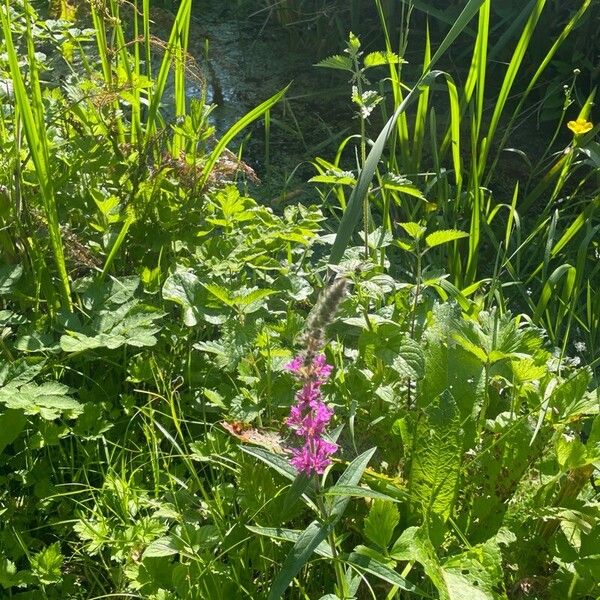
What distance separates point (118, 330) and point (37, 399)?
0.19 meters

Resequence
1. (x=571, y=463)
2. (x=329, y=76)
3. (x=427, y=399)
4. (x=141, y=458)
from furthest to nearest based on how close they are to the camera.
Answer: (x=329, y=76), (x=141, y=458), (x=427, y=399), (x=571, y=463)

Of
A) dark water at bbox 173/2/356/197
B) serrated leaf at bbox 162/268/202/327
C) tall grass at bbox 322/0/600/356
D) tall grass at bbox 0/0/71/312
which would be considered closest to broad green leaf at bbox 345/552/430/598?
tall grass at bbox 322/0/600/356

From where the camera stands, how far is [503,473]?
1354 millimetres

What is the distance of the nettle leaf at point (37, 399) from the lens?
1347mm

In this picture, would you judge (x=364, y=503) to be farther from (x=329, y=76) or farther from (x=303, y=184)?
(x=329, y=76)

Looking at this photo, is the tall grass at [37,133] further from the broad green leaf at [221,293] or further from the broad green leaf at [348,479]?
the broad green leaf at [348,479]

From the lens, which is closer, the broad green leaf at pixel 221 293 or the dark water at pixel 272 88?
the broad green leaf at pixel 221 293

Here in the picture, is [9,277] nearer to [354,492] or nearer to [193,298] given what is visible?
[193,298]

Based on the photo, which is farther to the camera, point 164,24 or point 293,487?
point 164,24

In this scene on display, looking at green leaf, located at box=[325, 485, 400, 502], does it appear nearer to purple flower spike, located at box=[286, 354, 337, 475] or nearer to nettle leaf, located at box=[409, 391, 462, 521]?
purple flower spike, located at box=[286, 354, 337, 475]

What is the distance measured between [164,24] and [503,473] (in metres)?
2.15

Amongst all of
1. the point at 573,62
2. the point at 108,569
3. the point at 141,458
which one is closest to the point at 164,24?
the point at 573,62

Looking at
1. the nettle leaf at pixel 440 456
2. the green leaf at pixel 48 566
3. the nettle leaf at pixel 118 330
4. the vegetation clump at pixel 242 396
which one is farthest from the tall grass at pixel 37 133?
the nettle leaf at pixel 440 456

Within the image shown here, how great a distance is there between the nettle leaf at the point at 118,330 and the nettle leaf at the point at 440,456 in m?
0.47
